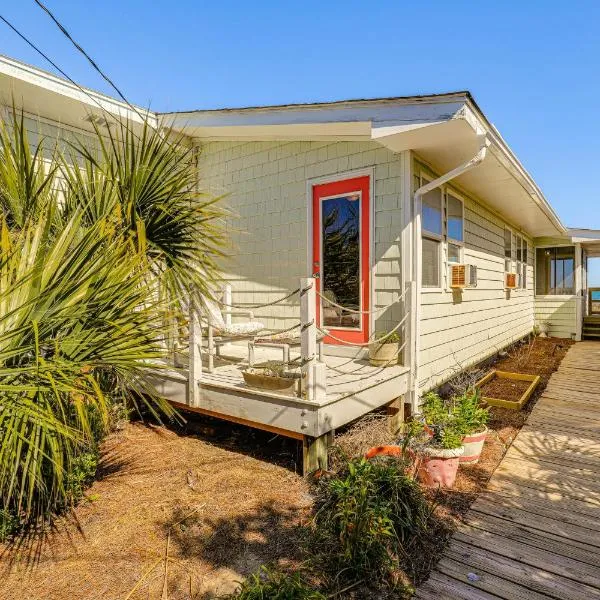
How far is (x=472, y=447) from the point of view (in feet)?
13.1

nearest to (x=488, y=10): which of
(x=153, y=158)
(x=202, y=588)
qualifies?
(x=153, y=158)

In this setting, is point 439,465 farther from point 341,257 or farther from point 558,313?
point 558,313

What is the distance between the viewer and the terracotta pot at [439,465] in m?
3.54

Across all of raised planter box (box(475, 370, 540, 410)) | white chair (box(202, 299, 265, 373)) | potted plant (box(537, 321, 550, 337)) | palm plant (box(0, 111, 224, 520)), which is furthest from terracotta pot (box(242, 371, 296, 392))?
potted plant (box(537, 321, 550, 337))

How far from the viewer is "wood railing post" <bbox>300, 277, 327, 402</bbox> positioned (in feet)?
11.5

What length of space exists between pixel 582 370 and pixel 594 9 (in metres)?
6.19

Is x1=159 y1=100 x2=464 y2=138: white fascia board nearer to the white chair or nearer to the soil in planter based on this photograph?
the white chair

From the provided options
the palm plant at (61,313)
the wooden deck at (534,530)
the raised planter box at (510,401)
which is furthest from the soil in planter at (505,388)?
the palm plant at (61,313)

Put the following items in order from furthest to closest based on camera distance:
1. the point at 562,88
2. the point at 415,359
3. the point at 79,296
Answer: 1. the point at 562,88
2. the point at 415,359
3. the point at 79,296

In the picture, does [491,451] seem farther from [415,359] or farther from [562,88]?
[562,88]

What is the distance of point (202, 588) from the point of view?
2377mm

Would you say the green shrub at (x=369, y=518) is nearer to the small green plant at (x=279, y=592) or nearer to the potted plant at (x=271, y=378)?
the small green plant at (x=279, y=592)

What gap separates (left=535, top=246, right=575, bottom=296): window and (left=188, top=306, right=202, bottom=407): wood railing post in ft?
42.8

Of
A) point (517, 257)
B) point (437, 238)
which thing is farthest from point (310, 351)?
point (517, 257)
